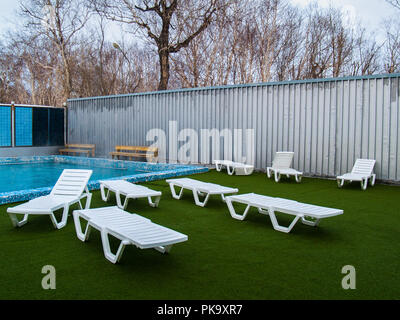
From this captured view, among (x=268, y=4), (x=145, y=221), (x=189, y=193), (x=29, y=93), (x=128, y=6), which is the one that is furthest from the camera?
(x=29, y=93)

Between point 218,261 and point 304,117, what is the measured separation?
6.74 meters

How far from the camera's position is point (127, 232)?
10.2ft

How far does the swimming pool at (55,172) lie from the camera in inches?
235

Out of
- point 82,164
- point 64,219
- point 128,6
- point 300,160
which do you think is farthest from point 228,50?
point 64,219

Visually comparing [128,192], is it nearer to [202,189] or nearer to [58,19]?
[202,189]

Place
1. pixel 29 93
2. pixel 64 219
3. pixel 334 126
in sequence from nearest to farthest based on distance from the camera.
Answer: pixel 64 219 → pixel 334 126 → pixel 29 93

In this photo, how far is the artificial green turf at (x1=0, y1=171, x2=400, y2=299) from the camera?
260 centimetres

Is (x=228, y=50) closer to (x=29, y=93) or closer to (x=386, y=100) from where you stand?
(x=386, y=100)

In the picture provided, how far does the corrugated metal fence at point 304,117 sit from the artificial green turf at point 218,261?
11.5 ft

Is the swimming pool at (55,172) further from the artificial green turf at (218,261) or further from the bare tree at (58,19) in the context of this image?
the bare tree at (58,19)

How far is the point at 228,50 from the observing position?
20.8 meters

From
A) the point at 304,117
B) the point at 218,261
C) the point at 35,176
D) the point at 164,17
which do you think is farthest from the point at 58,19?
the point at 218,261
